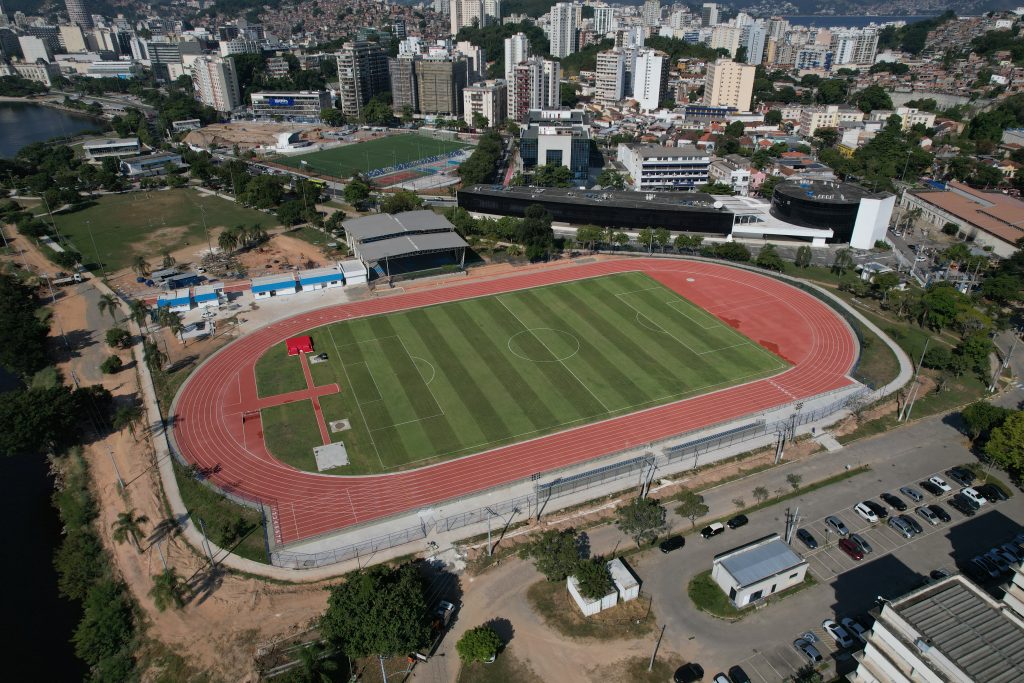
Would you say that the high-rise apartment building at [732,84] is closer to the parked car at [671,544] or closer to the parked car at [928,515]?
the parked car at [928,515]

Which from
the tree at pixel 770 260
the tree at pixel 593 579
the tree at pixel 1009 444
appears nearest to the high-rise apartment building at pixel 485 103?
the tree at pixel 770 260

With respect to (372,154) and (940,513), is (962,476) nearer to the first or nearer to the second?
(940,513)

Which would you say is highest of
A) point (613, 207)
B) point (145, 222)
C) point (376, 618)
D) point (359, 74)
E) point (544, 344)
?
point (359, 74)

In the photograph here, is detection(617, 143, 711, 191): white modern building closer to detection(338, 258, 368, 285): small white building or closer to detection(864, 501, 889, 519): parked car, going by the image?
detection(338, 258, 368, 285): small white building

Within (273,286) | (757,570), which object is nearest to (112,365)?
(273,286)

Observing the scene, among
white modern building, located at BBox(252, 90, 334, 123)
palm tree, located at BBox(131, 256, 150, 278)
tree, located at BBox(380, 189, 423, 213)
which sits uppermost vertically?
white modern building, located at BBox(252, 90, 334, 123)

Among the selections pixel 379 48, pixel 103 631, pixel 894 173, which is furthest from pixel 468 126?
pixel 103 631

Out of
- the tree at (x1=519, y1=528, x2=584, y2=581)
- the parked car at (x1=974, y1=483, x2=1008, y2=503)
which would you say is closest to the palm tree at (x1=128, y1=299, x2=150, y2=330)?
the tree at (x1=519, y1=528, x2=584, y2=581)
